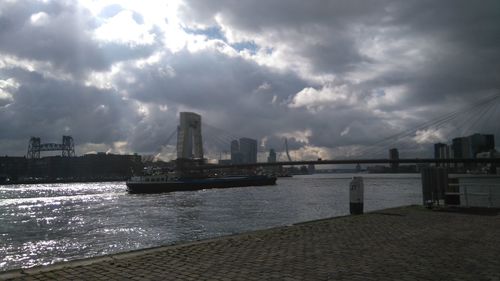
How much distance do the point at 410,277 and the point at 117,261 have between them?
5430 mm

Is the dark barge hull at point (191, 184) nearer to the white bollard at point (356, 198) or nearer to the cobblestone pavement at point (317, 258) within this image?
the white bollard at point (356, 198)

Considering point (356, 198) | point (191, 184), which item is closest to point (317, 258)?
point (356, 198)

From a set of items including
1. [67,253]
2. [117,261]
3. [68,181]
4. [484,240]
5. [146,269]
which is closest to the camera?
[146,269]

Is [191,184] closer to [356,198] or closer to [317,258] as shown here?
[356,198]

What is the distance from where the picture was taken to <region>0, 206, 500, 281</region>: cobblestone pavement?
22.3 feet

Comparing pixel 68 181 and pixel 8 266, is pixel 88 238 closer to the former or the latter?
pixel 8 266

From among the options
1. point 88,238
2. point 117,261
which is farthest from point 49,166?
point 117,261

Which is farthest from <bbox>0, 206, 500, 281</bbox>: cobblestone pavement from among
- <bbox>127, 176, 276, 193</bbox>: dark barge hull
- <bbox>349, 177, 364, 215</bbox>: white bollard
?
<bbox>127, 176, 276, 193</bbox>: dark barge hull

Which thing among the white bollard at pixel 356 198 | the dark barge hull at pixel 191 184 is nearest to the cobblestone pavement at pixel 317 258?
the white bollard at pixel 356 198

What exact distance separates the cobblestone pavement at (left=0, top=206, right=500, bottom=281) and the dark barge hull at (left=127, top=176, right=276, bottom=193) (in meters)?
70.5

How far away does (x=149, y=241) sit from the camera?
62.1 ft

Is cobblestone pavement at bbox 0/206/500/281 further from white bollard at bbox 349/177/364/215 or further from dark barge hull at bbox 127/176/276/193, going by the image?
dark barge hull at bbox 127/176/276/193

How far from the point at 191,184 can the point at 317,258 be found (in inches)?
3213

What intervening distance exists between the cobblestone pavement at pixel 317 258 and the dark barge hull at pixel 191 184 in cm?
7048
